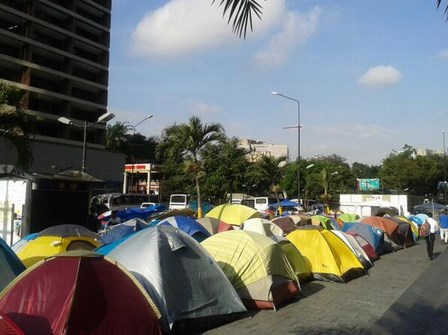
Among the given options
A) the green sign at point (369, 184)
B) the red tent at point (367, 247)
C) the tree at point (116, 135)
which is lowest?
the red tent at point (367, 247)

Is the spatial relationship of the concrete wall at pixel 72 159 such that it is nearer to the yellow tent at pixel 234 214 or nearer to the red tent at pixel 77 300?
the yellow tent at pixel 234 214

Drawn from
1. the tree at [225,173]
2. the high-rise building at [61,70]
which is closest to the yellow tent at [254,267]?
the tree at [225,173]

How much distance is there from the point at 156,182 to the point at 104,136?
14.6 m

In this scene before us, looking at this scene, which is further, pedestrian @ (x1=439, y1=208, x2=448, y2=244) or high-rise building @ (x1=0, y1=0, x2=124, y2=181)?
high-rise building @ (x1=0, y1=0, x2=124, y2=181)

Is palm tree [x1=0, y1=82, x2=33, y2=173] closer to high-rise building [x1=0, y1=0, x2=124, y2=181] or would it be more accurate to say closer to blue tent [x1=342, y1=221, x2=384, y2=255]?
blue tent [x1=342, y1=221, x2=384, y2=255]

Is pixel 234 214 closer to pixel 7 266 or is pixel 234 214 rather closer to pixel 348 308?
pixel 348 308

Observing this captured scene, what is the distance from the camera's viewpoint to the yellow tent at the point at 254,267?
347 inches

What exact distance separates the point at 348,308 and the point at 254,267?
1960 mm

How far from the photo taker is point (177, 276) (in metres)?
7.57

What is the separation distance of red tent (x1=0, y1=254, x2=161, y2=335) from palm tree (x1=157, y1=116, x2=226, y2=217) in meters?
16.2

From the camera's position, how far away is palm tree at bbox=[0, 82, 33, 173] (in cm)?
1228

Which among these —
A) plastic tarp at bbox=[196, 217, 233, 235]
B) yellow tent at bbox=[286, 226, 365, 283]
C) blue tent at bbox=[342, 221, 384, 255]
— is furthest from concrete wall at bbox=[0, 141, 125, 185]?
yellow tent at bbox=[286, 226, 365, 283]

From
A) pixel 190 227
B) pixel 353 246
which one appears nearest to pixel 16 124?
pixel 190 227

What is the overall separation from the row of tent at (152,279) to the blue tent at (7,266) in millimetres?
18
